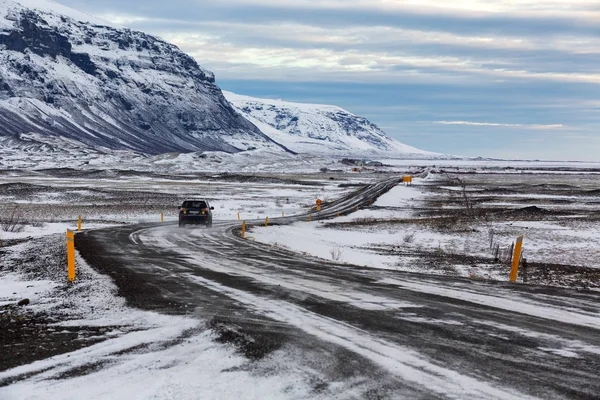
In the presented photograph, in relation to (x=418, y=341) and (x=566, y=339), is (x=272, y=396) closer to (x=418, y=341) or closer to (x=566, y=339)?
(x=418, y=341)

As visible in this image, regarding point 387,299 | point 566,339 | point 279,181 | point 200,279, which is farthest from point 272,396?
point 279,181

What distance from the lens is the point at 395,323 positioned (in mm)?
8391

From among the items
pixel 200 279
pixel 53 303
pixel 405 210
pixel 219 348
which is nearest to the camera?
pixel 219 348

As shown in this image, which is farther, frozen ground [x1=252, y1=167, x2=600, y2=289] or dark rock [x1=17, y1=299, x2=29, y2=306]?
frozen ground [x1=252, y1=167, x2=600, y2=289]

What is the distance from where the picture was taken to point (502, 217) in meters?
40.9

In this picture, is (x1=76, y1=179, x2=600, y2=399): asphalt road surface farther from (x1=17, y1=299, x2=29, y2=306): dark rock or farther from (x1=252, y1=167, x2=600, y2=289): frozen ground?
(x1=252, y1=167, x2=600, y2=289): frozen ground

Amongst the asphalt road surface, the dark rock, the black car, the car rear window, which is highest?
the asphalt road surface

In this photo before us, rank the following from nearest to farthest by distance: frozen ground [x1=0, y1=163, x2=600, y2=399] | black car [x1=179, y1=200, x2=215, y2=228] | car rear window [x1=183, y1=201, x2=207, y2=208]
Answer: frozen ground [x1=0, y1=163, x2=600, y2=399] < black car [x1=179, y1=200, x2=215, y2=228] < car rear window [x1=183, y1=201, x2=207, y2=208]

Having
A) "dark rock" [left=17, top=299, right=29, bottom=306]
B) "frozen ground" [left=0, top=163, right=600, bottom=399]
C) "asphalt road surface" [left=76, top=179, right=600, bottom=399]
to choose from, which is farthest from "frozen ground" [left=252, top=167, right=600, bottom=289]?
"dark rock" [left=17, top=299, right=29, bottom=306]

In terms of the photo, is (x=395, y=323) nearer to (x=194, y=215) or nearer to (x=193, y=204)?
(x=194, y=215)

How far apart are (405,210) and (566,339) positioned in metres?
44.9

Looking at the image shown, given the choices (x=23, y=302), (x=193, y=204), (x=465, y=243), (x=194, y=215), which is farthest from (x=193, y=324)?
(x=193, y=204)

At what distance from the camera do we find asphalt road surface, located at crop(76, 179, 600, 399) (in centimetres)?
601

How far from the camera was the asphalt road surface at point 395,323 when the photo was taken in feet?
19.7
